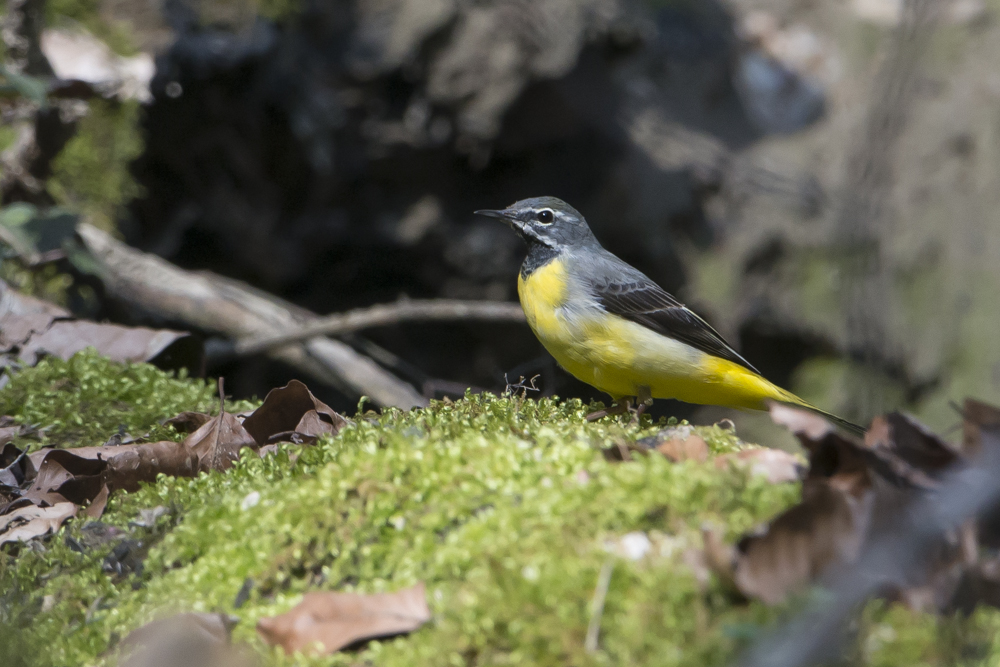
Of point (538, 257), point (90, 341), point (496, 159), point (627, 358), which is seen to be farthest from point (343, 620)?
point (496, 159)

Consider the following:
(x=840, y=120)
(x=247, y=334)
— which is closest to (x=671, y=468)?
(x=247, y=334)

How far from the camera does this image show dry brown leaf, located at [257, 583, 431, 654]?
185 cm

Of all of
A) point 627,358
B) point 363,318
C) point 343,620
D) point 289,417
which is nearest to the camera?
point 343,620

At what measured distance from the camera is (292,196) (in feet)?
28.7

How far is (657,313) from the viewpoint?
4.86 meters

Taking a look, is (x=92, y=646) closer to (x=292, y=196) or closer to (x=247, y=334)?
(x=247, y=334)

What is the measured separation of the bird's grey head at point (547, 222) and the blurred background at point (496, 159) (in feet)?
3.37

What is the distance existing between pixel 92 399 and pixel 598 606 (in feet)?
9.93

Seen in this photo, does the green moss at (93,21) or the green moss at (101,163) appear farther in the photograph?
the green moss at (93,21)

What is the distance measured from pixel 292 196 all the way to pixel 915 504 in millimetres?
7783

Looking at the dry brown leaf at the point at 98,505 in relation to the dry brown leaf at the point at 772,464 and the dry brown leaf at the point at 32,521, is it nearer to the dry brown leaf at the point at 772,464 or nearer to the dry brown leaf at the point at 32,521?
the dry brown leaf at the point at 32,521

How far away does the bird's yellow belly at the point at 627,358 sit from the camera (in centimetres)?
447

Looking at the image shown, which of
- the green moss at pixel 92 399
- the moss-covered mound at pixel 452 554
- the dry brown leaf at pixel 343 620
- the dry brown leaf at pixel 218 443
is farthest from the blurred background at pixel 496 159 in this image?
the dry brown leaf at pixel 343 620

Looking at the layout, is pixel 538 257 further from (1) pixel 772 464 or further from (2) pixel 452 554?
(2) pixel 452 554
